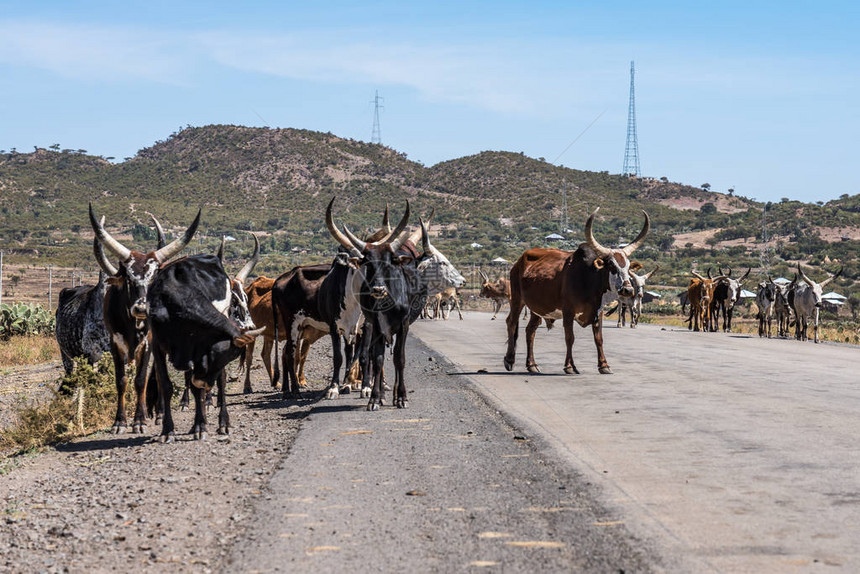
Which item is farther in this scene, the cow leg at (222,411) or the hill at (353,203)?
the hill at (353,203)

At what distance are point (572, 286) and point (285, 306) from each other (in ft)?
17.5

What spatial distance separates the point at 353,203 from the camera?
124m

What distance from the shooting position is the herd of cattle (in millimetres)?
10773

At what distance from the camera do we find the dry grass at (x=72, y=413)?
12594 mm

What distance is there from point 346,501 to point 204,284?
14.8 ft

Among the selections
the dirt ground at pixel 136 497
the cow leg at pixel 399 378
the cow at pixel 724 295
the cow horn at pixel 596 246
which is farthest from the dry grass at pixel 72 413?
the cow at pixel 724 295

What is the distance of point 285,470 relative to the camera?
28.6ft

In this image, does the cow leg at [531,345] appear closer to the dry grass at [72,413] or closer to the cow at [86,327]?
the dry grass at [72,413]

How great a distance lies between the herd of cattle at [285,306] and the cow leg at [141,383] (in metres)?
0.02

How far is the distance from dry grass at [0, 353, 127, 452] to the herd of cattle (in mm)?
388

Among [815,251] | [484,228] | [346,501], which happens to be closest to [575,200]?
[484,228]

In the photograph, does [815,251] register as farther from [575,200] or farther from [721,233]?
[575,200]

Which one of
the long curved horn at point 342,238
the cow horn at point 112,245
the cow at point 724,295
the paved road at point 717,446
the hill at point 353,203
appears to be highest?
the hill at point 353,203

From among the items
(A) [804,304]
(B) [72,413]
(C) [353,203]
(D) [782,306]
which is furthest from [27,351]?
(C) [353,203]
